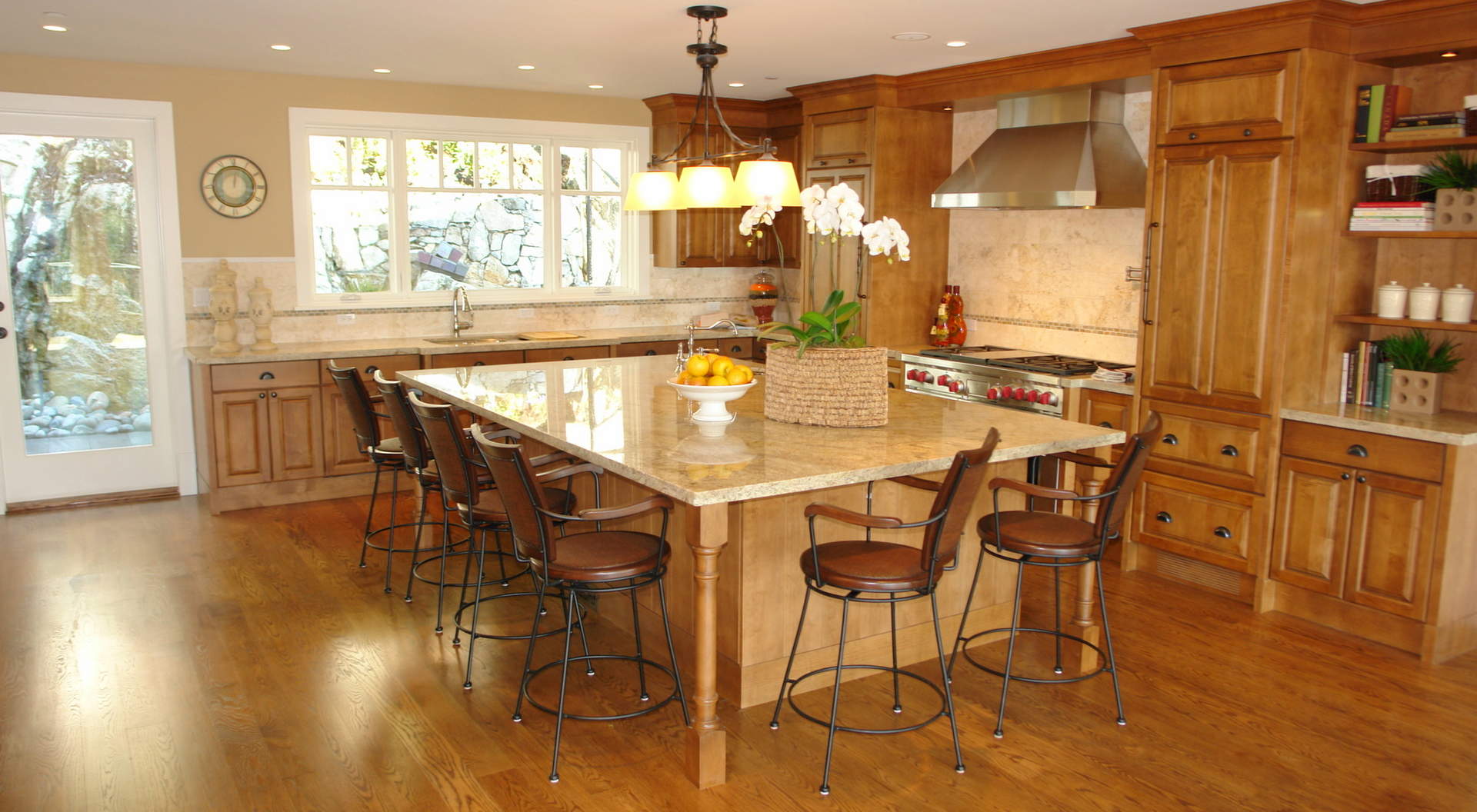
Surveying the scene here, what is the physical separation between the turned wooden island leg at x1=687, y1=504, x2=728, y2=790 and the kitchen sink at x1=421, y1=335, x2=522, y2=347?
3.88m

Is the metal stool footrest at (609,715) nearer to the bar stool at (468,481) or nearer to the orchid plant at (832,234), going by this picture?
the bar stool at (468,481)

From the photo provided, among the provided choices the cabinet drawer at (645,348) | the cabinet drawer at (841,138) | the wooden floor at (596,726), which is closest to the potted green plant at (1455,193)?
the wooden floor at (596,726)

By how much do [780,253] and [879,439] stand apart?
4281 mm

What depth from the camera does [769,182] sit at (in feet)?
12.2

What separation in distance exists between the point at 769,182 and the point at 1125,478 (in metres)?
1.48

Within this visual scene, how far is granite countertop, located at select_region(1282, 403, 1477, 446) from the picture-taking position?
3.86 meters

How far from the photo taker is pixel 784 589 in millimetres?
3559

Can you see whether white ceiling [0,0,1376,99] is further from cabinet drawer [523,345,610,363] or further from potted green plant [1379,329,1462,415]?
cabinet drawer [523,345,610,363]

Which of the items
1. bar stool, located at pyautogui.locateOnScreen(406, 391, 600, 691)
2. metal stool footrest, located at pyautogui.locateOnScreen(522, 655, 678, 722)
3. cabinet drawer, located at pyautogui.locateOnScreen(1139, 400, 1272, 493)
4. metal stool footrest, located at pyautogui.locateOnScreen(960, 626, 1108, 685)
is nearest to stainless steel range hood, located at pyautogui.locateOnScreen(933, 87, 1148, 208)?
cabinet drawer, located at pyautogui.locateOnScreen(1139, 400, 1272, 493)

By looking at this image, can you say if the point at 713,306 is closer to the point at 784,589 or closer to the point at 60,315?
the point at 60,315

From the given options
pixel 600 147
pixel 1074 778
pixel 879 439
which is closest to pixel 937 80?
pixel 600 147

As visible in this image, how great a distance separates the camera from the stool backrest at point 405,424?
4211 millimetres

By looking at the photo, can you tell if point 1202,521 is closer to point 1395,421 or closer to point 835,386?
point 1395,421

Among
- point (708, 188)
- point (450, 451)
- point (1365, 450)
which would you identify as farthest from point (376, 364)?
point (1365, 450)
